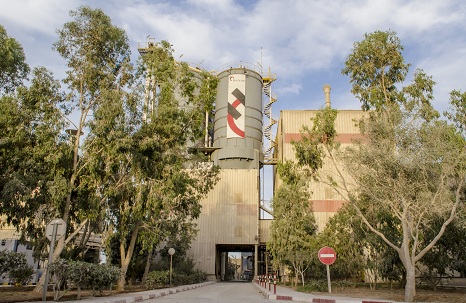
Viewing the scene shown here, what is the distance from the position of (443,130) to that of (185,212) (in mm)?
15669

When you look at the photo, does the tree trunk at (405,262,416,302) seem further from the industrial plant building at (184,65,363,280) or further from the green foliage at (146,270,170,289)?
the industrial plant building at (184,65,363,280)

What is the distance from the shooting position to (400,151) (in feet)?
54.7

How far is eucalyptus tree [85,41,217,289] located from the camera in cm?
1591

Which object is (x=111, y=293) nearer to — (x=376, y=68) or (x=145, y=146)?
(x=145, y=146)

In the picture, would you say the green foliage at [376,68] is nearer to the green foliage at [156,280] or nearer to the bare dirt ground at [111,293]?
the bare dirt ground at [111,293]

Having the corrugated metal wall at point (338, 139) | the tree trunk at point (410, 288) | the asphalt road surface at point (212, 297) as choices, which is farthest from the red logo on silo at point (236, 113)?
the tree trunk at point (410, 288)

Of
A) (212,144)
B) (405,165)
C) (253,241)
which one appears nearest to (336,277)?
(253,241)

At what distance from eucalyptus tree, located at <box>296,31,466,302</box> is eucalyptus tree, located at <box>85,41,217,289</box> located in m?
6.44

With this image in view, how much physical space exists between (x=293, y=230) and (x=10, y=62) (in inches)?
775

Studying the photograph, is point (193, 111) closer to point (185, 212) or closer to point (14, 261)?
point (185, 212)

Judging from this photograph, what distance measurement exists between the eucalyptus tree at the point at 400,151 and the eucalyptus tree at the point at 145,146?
644cm

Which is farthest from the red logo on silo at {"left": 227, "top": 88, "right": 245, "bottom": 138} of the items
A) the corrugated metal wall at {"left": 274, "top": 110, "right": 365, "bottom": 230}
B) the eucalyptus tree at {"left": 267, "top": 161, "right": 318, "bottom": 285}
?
the eucalyptus tree at {"left": 267, "top": 161, "right": 318, "bottom": 285}

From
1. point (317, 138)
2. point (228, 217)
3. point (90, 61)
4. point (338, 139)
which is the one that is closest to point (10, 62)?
point (90, 61)

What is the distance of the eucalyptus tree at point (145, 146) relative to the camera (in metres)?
15.9
